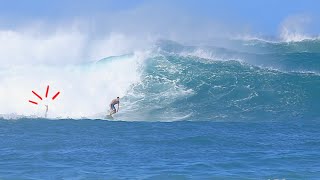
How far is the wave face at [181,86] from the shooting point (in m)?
25.0

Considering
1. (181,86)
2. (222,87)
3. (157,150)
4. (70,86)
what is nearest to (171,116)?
(181,86)

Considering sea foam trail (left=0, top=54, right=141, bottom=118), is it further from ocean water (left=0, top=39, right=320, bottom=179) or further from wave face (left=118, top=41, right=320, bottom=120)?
wave face (left=118, top=41, right=320, bottom=120)

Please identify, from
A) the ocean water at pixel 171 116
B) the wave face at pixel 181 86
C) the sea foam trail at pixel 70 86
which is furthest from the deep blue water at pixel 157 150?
the sea foam trail at pixel 70 86

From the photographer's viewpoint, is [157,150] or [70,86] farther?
[70,86]

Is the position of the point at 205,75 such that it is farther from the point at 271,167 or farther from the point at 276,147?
the point at 271,167

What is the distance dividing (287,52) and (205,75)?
11.5 meters

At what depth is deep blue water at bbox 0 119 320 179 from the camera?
13.7 m

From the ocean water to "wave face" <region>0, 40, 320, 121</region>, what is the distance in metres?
0.05

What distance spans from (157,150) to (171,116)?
7.79 metres

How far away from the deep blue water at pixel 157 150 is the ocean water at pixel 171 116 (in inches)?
1.1

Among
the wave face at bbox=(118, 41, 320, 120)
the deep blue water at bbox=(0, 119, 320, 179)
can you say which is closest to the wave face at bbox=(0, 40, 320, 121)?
the wave face at bbox=(118, 41, 320, 120)

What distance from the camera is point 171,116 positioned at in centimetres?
2405

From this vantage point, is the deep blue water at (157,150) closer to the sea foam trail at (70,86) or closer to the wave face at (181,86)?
the wave face at (181,86)

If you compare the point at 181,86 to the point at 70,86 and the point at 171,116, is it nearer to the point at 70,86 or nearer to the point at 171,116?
the point at 171,116
